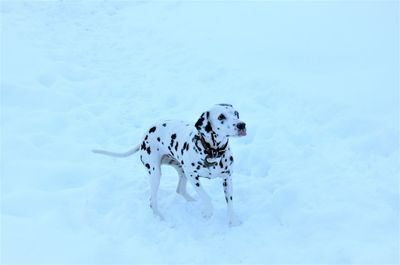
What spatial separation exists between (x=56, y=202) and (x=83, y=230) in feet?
2.34

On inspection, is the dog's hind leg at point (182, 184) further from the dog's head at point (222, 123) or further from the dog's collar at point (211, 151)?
the dog's head at point (222, 123)

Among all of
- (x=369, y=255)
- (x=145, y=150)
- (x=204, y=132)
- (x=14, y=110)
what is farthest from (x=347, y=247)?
(x=14, y=110)

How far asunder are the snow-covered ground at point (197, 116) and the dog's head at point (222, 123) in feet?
4.43

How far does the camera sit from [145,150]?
645 cm

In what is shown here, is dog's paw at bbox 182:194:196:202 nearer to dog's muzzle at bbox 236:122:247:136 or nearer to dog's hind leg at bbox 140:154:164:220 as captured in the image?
dog's hind leg at bbox 140:154:164:220

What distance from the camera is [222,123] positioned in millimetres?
5449

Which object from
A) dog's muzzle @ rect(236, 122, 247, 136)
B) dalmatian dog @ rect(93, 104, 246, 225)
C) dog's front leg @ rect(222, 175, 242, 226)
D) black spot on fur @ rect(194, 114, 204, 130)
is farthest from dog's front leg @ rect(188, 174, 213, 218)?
dog's muzzle @ rect(236, 122, 247, 136)

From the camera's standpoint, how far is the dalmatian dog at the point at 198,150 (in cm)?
551

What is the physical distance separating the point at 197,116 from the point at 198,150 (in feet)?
11.9

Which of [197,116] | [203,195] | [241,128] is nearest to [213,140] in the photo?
[241,128]

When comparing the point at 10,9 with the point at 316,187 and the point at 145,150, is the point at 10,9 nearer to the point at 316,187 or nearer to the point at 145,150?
the point at 145,150

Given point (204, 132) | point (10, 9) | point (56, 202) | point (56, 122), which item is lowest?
point (56, 202)

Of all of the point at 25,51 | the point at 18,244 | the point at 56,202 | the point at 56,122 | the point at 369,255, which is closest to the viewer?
the point at 369,255

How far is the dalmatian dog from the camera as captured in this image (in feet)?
18.1
